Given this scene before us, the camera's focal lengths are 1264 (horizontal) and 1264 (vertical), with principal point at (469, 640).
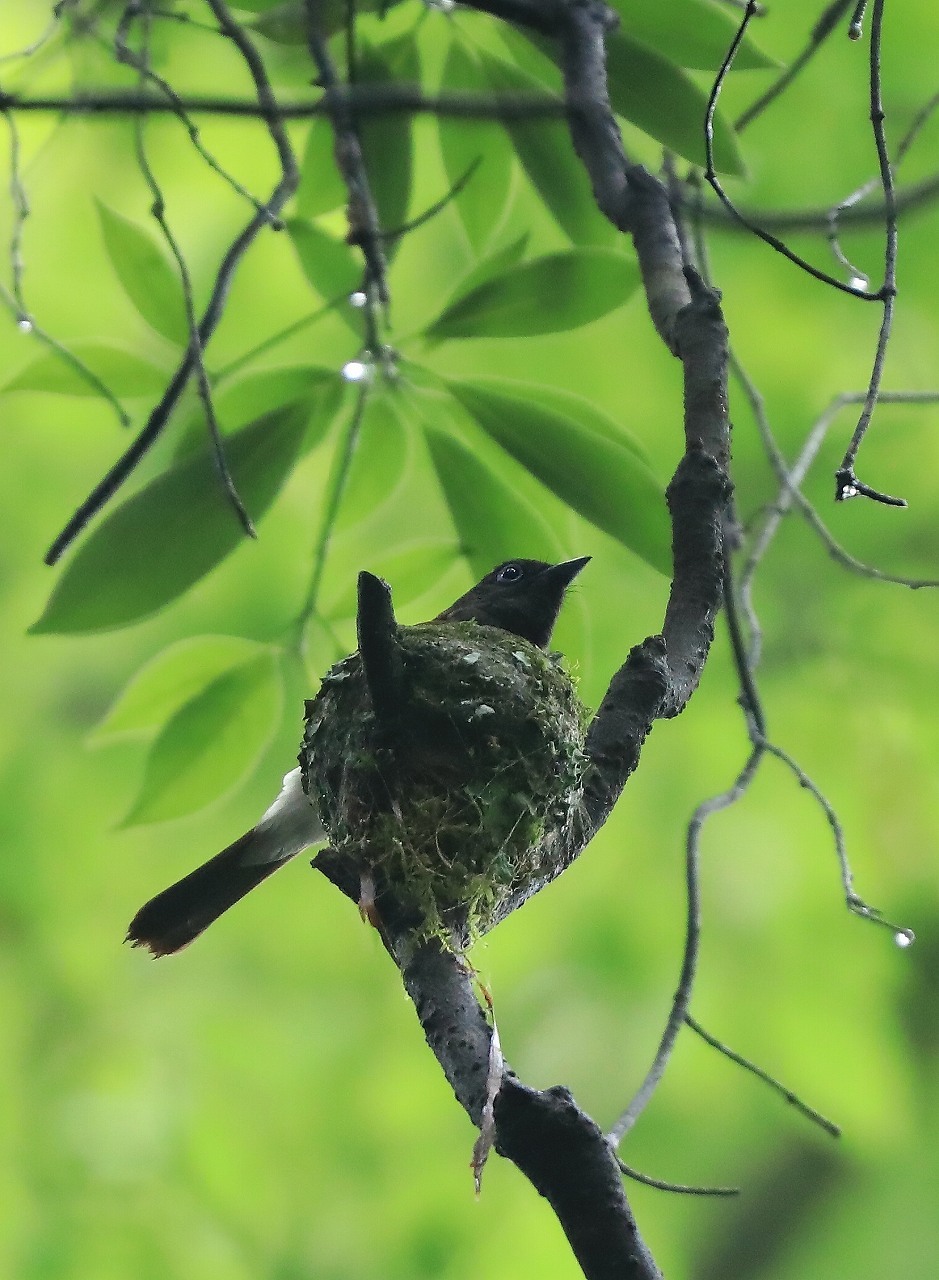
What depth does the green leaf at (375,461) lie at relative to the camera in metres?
2.37

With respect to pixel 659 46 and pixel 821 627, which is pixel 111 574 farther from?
pixel 821 627

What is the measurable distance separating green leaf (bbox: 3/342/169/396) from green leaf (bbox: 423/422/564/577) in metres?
0.52

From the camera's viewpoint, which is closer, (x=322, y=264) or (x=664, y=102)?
(x=664, y=102)

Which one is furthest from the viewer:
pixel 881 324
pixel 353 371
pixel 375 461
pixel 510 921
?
pixel 510 921

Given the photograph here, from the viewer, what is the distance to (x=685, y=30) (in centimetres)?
224

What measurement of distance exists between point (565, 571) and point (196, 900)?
3.25 ft

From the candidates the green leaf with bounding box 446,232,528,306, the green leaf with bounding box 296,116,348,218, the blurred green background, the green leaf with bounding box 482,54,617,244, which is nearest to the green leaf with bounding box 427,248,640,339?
the green leaf with bounding box 446,232,528,306

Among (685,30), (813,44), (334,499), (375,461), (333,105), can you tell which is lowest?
(334,499)

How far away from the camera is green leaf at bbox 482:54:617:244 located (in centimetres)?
232

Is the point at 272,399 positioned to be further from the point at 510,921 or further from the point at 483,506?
the point at 510,921

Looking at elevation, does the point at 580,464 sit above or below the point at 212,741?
above

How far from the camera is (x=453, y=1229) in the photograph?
3918mm

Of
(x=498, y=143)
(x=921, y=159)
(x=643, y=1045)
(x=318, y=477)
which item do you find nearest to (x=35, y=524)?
(x=318, y=477)

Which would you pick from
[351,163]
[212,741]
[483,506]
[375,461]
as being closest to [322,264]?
[351,163]
